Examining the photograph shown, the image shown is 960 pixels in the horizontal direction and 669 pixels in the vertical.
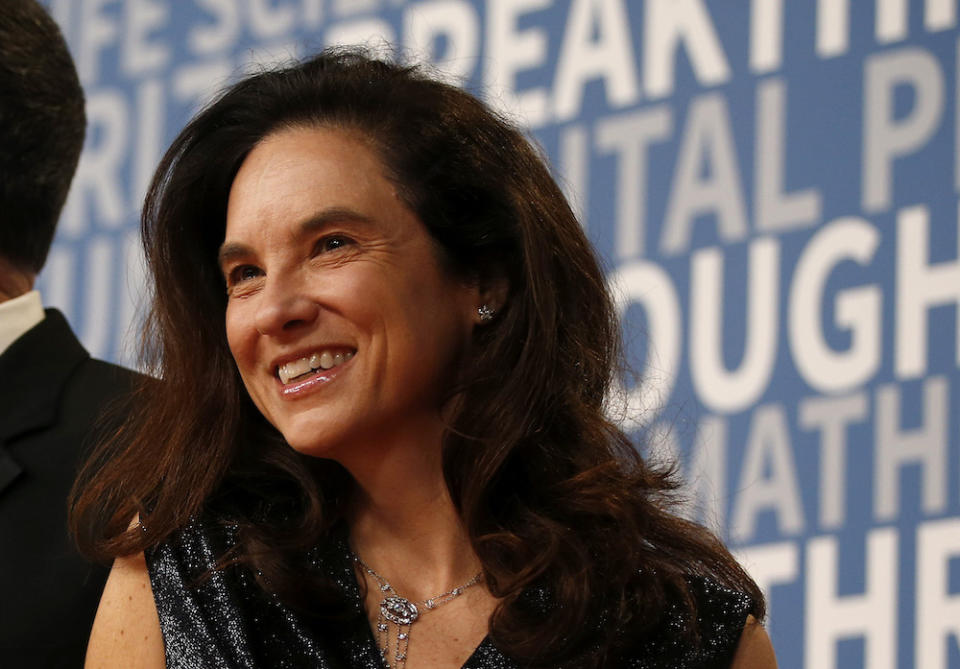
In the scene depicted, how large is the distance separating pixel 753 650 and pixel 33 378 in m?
1.09

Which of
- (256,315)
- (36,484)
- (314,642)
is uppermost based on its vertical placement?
(256,315)

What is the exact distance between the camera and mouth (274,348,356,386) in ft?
6.79

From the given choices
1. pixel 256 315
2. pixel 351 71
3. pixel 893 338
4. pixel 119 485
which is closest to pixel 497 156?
pixel 351 71

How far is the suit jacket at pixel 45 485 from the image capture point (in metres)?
2.23

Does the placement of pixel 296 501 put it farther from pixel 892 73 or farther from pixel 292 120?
pixel 892 73

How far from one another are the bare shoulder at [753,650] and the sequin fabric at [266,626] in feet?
0.06

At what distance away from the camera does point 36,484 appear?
2.32 meters

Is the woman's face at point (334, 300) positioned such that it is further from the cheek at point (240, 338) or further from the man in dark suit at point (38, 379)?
the man in dark suit at point (38, 379)

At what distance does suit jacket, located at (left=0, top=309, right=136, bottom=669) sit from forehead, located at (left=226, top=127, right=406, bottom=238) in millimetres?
428

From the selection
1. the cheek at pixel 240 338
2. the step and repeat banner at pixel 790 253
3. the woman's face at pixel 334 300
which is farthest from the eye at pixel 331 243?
the step and repeat banner at pixel 790 253

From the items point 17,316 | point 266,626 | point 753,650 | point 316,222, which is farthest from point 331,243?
point 753,650

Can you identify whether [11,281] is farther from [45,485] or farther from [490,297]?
[490,297]

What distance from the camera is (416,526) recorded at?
223cm

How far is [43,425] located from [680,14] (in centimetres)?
167
